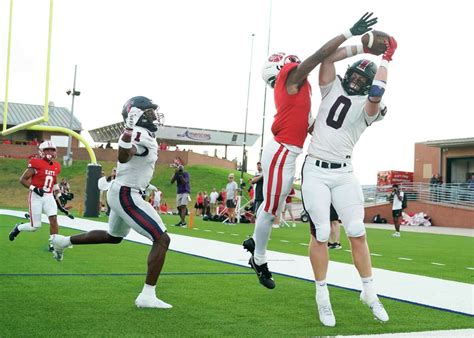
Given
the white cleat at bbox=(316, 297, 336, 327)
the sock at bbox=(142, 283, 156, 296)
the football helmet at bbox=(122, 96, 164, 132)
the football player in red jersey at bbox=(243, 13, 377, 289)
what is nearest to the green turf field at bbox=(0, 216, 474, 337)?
the white cleat at bbox=(316, 297, 336, 327)

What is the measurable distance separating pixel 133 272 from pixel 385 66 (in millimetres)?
3967

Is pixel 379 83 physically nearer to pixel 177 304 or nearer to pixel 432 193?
pixel 177 304

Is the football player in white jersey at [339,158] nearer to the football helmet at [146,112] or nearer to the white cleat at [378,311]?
the white cleat at [378,311]

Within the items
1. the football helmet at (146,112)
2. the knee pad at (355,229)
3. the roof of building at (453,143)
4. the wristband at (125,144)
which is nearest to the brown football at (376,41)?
the knee pad at (355,229)

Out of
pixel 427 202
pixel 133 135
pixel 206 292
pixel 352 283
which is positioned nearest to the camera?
pixel 133 135

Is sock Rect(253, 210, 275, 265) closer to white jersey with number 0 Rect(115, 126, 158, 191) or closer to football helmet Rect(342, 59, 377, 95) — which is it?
white jersey with number 0 Rect(115, 126, 158, 191)

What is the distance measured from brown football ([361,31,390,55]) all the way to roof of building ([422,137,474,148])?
3324 cm

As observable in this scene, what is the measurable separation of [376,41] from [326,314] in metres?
2.09

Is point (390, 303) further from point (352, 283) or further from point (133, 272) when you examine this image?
point (133, 272)

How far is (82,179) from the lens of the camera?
4775 cm

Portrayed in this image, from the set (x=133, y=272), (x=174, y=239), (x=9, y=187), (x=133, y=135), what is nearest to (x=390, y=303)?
(x=133, y=135)

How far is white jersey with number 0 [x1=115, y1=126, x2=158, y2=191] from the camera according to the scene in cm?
542

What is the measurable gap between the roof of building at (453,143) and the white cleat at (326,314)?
33.6 meters

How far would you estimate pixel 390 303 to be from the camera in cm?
550
